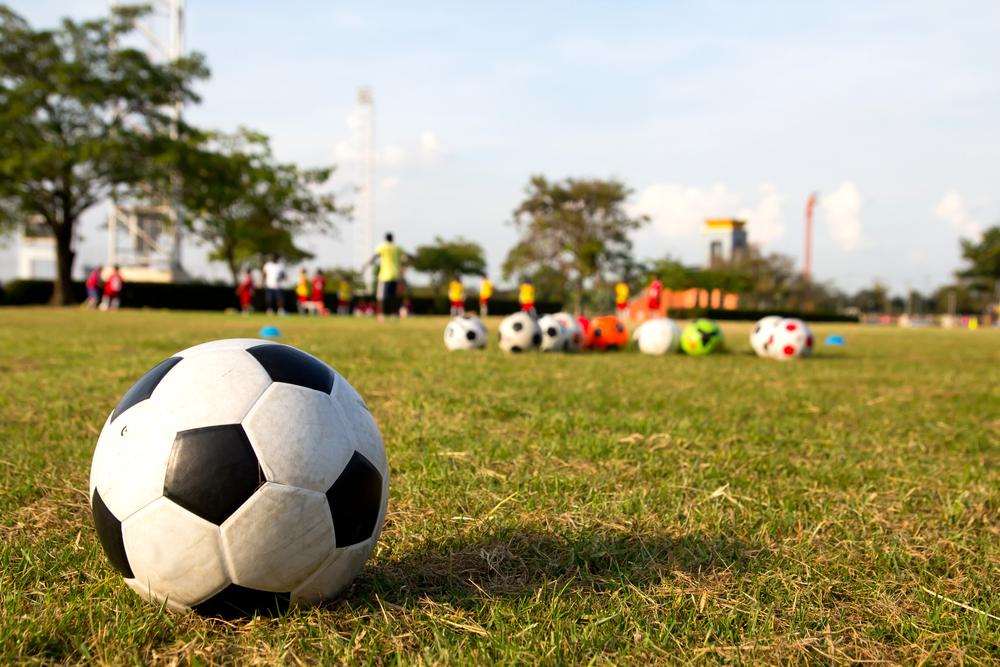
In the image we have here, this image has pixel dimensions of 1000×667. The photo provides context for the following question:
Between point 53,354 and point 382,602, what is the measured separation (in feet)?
27.5

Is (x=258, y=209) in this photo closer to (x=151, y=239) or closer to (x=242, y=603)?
(x=151, y=239)

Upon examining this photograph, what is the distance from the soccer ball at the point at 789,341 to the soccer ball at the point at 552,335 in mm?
3494

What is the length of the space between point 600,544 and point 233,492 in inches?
53.2

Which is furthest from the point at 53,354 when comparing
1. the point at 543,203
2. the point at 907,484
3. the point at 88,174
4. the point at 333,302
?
the point at 543,203

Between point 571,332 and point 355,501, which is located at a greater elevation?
point 571,332

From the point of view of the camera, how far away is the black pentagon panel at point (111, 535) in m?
1.95

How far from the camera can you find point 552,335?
37.1ft

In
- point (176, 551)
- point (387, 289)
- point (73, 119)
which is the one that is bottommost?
point (176, 551)

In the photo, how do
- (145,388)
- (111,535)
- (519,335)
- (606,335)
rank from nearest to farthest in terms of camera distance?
1. (111,535)
2. (145,388)
3. (519,335)
4. (606,335)

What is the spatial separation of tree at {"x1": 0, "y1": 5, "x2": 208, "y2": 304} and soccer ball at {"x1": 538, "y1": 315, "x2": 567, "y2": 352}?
27.7m

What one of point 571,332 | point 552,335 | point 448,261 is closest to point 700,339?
point 571,332

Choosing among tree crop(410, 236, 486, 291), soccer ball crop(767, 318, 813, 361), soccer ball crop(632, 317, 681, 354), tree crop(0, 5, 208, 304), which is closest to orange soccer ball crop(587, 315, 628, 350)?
soccer ball crop(632, 317, 681, 354)

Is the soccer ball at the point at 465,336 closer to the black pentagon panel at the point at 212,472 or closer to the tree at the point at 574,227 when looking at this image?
the black pentagon panel at the point at 212,472

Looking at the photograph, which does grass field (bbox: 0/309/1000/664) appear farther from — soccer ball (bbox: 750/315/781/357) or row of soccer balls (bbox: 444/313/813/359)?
soccer ball (bbox: 750/315/781/357)
